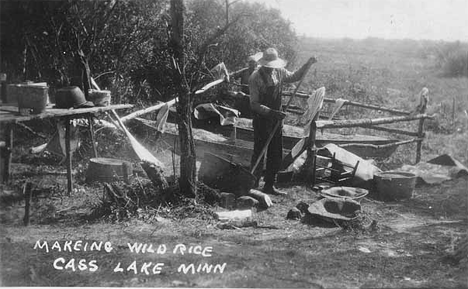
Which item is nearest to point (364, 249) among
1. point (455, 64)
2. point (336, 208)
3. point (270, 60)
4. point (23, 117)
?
point (336, 208)

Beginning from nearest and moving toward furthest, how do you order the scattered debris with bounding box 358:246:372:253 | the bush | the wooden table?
the scattered debris with bounding box 358:246:372:253
the wooden table
the bush

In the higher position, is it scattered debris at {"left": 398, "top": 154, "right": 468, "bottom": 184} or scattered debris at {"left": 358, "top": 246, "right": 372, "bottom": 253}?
scattered debris at {"left": 398, "top": 154, "right": 468, "bottom": 184}

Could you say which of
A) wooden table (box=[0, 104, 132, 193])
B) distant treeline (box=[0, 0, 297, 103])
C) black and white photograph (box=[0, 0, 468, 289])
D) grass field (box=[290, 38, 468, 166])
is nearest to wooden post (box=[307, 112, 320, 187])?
black and white photograph (box=[0, 0, 468, 289])

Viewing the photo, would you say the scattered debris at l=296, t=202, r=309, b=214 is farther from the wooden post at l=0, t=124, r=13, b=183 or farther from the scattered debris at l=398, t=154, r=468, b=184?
the wooden post at l=0, t=124, r=13, b=183

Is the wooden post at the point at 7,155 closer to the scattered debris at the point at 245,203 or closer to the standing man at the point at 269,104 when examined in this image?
the scattered debris at the point at 245,203

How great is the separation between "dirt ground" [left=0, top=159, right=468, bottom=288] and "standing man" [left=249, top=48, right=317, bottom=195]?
0.78m

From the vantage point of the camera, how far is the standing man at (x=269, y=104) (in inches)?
260

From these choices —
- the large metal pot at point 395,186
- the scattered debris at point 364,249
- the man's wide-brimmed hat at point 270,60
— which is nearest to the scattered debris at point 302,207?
the scattered debris at point 364,249

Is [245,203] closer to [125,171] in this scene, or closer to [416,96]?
[125,171]

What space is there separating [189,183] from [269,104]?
1.80 meters

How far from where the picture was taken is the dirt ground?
3.88 meters

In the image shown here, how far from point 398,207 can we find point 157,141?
4.46 metres

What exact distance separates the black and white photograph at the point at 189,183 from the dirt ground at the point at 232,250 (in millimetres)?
20

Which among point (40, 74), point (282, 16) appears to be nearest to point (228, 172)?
point (40, 74)
